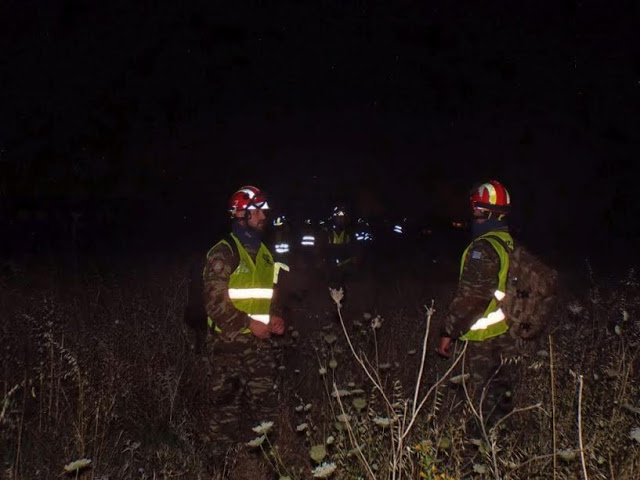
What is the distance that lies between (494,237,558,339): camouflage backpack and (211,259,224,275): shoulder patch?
2.07 meters

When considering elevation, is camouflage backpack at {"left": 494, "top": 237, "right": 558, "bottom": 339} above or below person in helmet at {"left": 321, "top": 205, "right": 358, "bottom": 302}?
above

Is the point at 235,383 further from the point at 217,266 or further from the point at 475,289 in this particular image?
the point at 475,289

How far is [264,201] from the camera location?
14.7ft

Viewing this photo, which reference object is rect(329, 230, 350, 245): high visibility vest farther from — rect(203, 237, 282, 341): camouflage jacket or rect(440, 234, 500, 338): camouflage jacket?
rect(440, 234, 500, 338): camouflage jacket

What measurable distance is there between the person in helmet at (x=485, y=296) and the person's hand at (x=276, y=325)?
1224mm

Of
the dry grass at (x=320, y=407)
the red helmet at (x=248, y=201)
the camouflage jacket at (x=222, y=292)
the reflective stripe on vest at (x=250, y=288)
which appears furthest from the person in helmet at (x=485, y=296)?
the red helmet at (x=248, y=201)

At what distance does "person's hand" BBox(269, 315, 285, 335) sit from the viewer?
4.29m

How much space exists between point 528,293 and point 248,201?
7.22 ft

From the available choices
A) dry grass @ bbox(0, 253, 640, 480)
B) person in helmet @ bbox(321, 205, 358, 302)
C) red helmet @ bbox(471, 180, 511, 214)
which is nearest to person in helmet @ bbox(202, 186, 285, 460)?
dry grass @ bbox(0, 253, 640, 480)

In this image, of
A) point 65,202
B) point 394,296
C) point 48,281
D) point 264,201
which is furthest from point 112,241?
point 264,201

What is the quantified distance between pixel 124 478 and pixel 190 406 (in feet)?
5.04

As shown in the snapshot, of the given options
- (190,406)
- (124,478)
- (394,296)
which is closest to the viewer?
(124,478)

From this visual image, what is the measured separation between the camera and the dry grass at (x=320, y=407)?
247 cm

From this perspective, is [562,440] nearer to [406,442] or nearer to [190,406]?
[406,442]
